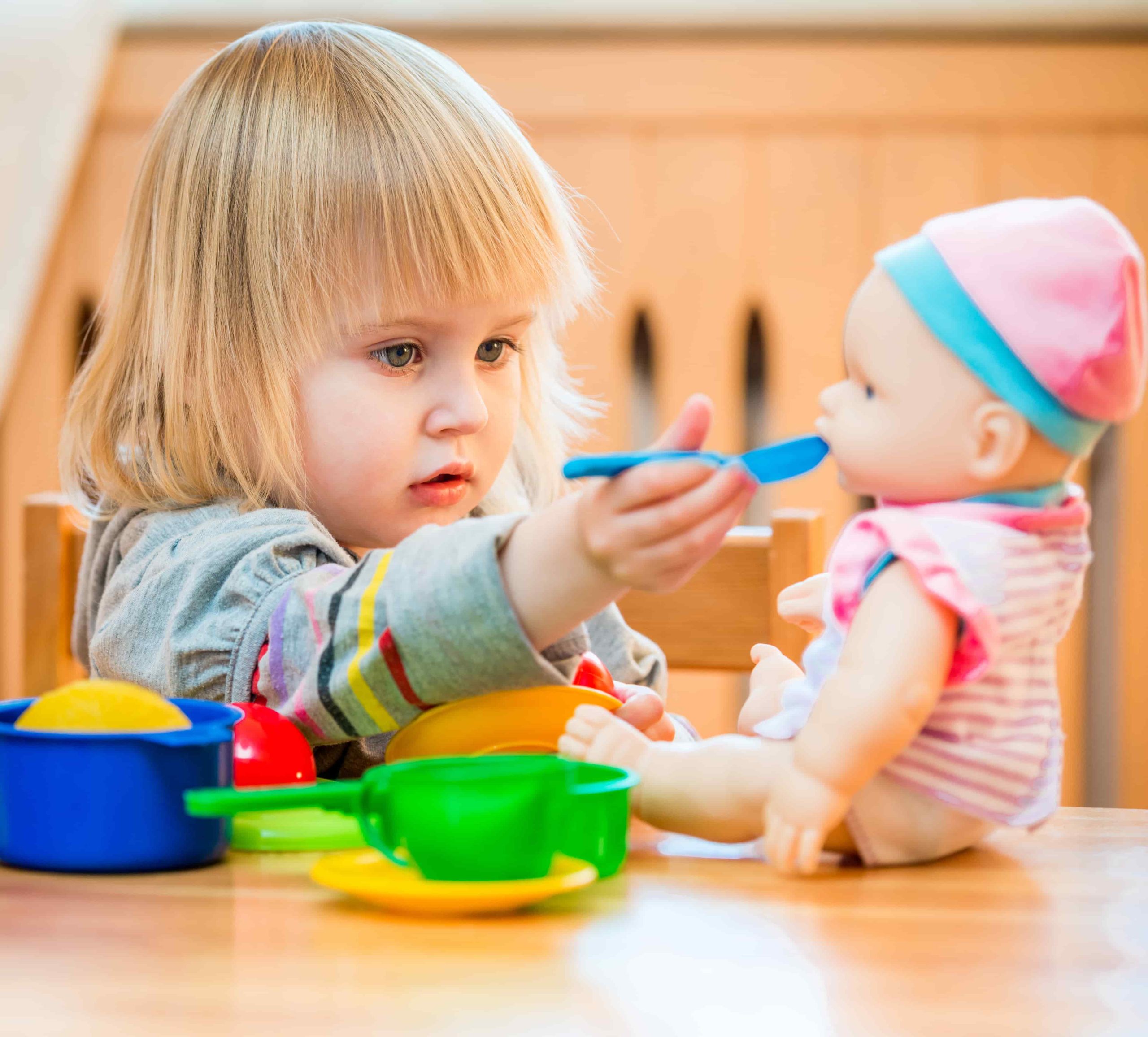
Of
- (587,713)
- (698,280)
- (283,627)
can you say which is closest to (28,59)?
(698,280)

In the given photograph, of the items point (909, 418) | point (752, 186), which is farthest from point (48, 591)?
point (752, 186)

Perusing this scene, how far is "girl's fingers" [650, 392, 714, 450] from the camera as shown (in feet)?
1.65

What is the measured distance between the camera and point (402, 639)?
0.59 meters

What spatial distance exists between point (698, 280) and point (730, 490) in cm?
128

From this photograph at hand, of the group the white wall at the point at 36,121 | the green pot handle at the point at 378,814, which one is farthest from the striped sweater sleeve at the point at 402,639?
the white wall at the point at 36,121

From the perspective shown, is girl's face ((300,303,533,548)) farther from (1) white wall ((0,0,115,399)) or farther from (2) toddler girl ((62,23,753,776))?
(1) white wall ((0,0,115,399))

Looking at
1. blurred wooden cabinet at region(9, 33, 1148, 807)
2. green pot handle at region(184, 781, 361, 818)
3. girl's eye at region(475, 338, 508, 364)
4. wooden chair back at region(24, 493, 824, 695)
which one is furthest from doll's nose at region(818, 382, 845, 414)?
blurred wooden cabinet at region(9, 33, 1148, 807)

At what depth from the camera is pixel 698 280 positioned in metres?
1.75

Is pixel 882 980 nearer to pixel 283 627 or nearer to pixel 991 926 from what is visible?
pixel 991 926

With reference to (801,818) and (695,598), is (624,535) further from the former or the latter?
(695,598)

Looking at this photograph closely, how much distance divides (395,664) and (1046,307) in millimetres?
306

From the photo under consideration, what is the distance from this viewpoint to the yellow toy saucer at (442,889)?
0.44m

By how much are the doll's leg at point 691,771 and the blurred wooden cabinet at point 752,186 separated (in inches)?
47.8

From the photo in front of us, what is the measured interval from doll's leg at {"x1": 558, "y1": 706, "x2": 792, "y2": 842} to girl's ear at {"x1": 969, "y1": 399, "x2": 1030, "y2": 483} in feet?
0.42
